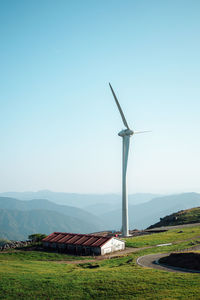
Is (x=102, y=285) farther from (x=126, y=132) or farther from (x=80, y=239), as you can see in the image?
(x=126, y=132)

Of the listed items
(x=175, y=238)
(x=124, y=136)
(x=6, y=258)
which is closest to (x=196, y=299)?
(x=6, y=258)

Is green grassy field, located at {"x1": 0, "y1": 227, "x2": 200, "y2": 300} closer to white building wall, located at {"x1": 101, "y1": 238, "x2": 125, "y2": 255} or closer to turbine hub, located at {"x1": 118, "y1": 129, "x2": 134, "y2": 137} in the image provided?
white building wall, located at {"x1": 101, "y1": 238, "x2": 125, "y2": 255}

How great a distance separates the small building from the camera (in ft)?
244

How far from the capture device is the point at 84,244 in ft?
253

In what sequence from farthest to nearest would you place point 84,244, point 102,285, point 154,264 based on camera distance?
1. point 84,244
2. point 154,264
3. point 102,285

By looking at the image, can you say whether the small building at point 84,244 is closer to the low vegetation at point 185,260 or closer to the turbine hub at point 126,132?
the low vegetation at point 185,260

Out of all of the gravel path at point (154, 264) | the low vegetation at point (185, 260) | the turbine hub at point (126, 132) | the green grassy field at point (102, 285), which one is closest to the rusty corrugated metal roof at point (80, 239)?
the gravel path at point (154, 264)

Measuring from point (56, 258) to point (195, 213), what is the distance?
309 ft

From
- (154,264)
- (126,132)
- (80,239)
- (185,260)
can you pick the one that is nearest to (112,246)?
(80,239)

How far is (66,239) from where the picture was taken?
3339 inches

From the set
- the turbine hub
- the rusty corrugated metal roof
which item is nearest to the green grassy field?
the rusty corrugated metal roof

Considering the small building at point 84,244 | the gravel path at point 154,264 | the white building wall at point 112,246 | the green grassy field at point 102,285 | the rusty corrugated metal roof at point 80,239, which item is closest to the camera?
the green grassy field at point 102,285

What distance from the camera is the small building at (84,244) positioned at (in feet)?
244

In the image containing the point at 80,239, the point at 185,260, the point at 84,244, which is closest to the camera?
the point at 185,260
